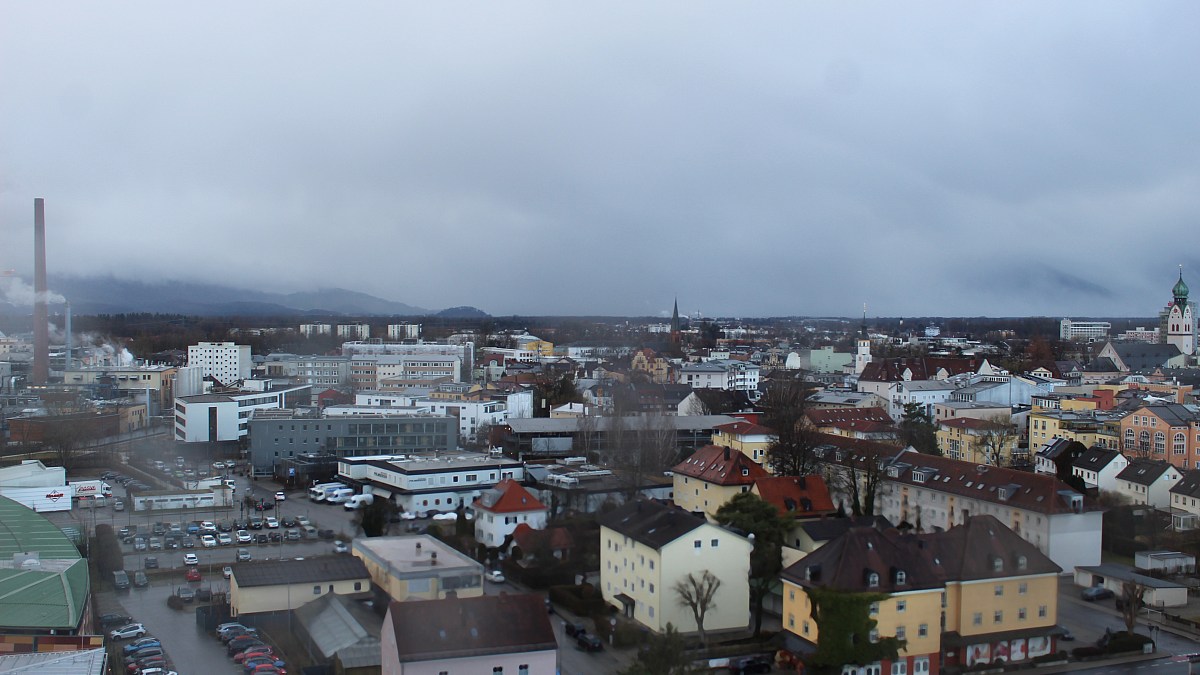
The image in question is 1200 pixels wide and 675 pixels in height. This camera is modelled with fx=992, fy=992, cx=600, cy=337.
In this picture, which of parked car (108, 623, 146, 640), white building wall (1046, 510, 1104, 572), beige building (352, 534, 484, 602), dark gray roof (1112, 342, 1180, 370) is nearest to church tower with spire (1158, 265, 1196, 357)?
A: dark gray roof (1112, 342, 1180, 370)

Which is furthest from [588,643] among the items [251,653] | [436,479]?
[436,479]

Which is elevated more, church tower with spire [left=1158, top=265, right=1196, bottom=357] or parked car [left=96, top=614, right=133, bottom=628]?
church tower with spire [left=1158, top=265, right=1196, bottom=357]

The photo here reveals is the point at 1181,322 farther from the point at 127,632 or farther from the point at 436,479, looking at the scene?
the point at 127,632

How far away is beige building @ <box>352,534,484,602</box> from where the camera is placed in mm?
8461

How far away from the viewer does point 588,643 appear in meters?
7.92

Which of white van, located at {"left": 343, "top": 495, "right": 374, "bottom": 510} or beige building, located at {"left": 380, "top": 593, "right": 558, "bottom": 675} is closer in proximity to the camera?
beige building, located at {"left": 380, "top": 593, "right": 558, "bottom": 675}

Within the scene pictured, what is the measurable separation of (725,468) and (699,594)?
4188mm

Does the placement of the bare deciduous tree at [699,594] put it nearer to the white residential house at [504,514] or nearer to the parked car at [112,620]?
the white residential house at [504,514]

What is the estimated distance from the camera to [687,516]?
8.75m

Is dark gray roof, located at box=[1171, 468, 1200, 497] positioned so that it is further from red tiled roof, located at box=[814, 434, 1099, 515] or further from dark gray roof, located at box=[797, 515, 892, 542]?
dark gray roof, located at box=[797, 515, 892, 542]

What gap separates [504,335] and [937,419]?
3559cm

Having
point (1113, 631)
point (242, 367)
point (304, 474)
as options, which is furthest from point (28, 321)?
point (1113, 631)

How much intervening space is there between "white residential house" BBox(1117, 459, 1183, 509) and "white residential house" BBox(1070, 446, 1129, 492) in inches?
8.3

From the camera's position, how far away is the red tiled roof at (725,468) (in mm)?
11953
